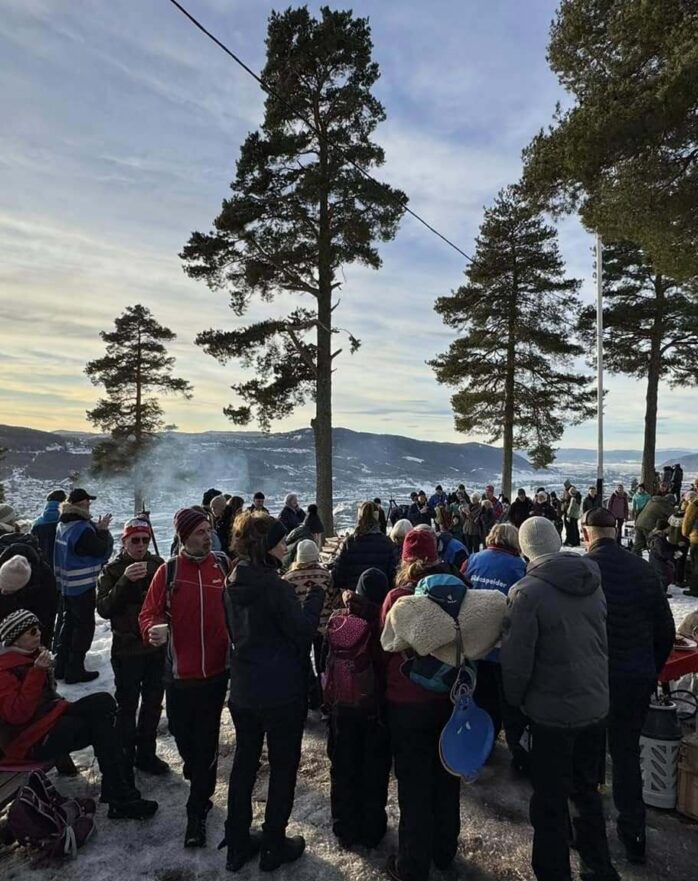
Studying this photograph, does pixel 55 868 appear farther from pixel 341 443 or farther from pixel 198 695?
pixel 341 443

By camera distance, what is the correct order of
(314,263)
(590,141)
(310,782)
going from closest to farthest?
(310,782) → (590,141) → (314,263)

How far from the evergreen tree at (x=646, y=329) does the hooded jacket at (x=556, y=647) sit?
824 inches

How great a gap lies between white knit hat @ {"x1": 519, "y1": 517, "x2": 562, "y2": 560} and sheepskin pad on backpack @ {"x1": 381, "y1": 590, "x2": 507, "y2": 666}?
1.20 feet

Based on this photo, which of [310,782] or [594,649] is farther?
[310,782]

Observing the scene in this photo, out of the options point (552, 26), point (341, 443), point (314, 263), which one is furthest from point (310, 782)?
point (341, 443)

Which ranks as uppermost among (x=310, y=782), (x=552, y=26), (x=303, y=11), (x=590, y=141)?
(x=303, y=11)

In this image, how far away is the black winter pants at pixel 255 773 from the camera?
9.93 ft

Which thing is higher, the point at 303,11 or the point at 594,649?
the point at 303,11

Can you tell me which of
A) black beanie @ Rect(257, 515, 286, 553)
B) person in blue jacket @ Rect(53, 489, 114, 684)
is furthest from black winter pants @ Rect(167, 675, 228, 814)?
person in blue jacket @ Rect(53, 489, 114, 684)

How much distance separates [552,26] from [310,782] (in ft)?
38.1

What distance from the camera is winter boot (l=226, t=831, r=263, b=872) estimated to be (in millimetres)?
2982

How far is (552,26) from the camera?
9.06 m

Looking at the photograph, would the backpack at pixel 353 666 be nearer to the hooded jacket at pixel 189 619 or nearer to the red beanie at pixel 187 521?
the hooded jacket at pixel 189 619

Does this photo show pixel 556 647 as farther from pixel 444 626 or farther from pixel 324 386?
pixel 324 386
